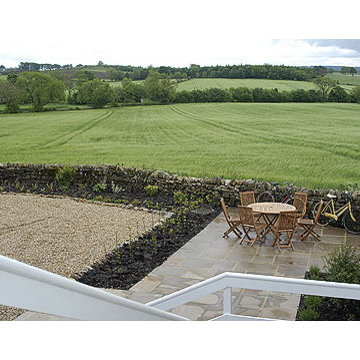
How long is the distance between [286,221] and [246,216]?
0.68m

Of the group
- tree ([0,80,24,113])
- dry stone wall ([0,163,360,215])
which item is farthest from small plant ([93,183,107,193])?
tree ([0,80,24,113])

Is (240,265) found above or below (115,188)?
below

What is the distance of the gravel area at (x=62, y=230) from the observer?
6893 mm

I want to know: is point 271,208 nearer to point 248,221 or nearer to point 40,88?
point 248,221

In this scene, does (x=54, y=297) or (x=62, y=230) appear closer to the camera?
(x=54, y=297)

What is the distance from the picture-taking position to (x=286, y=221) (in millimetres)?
7586

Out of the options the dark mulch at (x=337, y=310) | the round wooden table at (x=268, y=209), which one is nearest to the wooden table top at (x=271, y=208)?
the round wooden table at (x=268, y=209)

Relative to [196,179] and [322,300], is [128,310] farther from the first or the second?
[196,179]

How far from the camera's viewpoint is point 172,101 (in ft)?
59.7

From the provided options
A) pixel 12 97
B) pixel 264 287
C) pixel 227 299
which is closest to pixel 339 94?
pixel 12 97

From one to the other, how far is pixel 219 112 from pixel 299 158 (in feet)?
20.4

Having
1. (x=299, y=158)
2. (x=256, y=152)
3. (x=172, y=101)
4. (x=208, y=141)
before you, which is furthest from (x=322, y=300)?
(x=172, y=101)

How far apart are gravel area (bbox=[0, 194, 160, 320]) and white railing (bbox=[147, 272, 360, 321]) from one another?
3016 mm
